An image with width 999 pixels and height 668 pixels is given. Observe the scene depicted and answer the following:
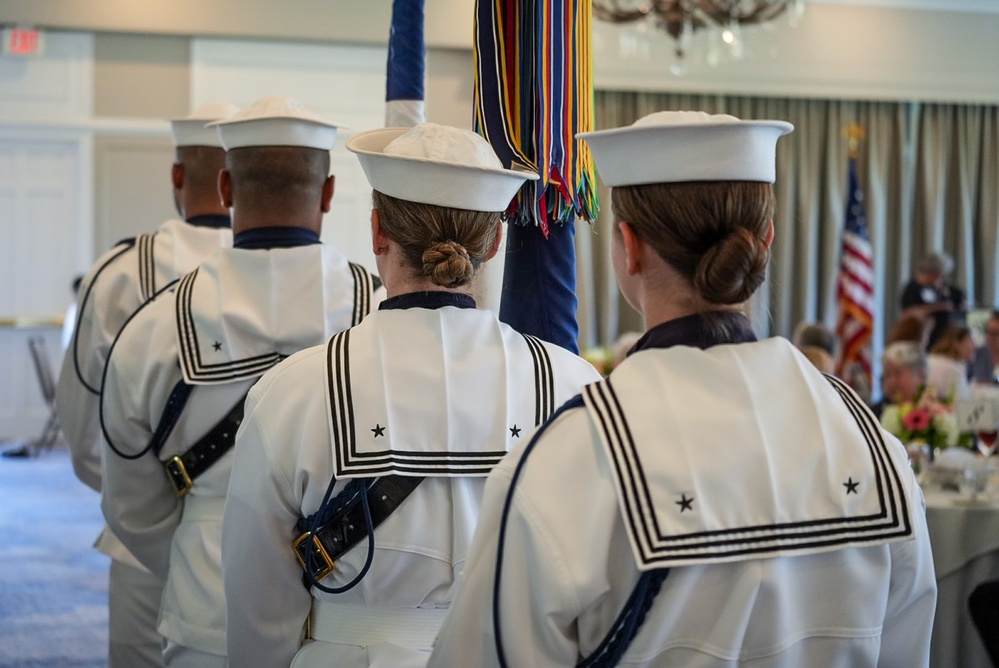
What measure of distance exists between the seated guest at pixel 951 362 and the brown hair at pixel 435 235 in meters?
4.00

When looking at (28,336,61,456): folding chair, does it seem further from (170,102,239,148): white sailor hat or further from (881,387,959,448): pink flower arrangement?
(881,387,959,448): pink flower arrangement

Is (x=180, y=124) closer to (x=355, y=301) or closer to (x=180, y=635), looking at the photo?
(x=355, y=301)

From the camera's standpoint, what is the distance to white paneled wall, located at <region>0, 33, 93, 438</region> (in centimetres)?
800

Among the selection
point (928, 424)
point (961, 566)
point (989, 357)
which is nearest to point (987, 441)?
point (928, 424)

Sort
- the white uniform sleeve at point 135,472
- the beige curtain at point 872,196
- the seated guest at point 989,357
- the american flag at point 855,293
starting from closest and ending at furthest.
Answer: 1. the white uniform sleeve at point 135,472
2. the seated guest at point 989,357
3. the american flag at point 855,293
4. the beige curtain at point 872,196

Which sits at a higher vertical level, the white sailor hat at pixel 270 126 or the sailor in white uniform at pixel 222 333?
the white sailor hat at pixel 270 126

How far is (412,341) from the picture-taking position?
5.05 ft

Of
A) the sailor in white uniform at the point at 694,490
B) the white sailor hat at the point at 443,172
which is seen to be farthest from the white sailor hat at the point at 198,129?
the sailor in white uniform at the point at 694,490

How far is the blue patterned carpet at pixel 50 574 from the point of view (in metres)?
3.81

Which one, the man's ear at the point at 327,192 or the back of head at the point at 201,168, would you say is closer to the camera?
the man's ear at the point at 327,192

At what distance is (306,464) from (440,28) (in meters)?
7.17

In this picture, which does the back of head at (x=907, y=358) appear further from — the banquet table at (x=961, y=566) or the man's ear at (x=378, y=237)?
the man's ear at (x=378, y=237)

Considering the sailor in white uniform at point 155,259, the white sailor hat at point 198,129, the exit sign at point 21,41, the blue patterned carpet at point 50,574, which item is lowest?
the blue patterned carpet at point 50,574

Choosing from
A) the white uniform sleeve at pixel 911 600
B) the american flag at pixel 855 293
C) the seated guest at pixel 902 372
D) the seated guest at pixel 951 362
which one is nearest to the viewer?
the white uniform sleeve at pixel 911 600
